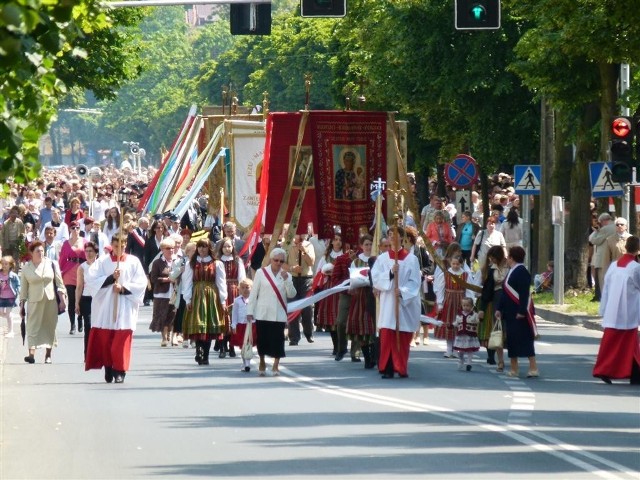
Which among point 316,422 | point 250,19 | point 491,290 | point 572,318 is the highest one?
point 250,19

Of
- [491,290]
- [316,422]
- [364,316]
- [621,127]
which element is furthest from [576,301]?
[316,422]

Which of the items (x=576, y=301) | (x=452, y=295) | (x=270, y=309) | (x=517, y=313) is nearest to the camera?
(x=517, y=313)

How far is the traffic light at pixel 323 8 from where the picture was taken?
76.2ft

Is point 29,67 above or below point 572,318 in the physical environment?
above

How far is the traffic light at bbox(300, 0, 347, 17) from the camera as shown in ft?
76.2

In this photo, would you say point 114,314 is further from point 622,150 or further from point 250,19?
point 622,150

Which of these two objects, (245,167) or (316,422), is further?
(245,167)

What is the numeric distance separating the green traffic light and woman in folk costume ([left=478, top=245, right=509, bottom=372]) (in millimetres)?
3136

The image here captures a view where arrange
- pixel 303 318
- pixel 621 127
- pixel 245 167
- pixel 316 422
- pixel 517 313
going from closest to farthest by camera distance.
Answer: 1. pixel 316 422
2. pixel 517 313
3. pixel 621 127
4. pixel 303 318
5. pixel 245 167

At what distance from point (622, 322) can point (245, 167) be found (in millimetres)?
15172

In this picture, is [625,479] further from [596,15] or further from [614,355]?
[596,15]

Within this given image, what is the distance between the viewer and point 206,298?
26.2 m

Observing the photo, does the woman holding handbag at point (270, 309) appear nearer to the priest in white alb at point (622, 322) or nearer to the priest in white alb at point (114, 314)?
the priest in white alb at point (114, 314)

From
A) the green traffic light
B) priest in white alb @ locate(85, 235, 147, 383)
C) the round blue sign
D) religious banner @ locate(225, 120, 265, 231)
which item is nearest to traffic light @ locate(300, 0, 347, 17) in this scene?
the green traffic light
